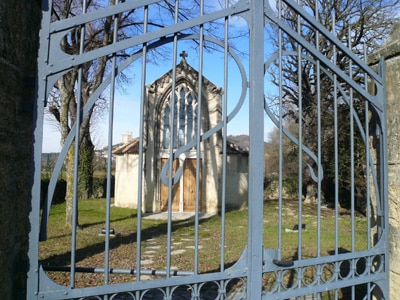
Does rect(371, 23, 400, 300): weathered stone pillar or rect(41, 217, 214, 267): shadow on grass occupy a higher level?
rect(371, 23, 400, 300): weathered stone pillar

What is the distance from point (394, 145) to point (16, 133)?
268 centimetres

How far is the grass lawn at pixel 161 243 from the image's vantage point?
7203mm

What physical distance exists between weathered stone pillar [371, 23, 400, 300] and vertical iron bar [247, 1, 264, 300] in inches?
46.9

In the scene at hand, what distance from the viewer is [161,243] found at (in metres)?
9.73

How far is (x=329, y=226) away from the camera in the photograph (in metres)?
12.8

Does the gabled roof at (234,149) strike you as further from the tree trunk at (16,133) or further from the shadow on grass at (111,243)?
the tree trunk at (16,133)

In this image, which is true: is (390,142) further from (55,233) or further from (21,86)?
(55,233)

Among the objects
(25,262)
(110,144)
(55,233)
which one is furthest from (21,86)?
(55,233)

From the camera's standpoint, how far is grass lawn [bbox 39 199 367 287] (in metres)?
7.20

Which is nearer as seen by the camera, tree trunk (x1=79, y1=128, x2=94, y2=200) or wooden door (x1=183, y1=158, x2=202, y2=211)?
wooden door (x1=183, y1=158, x2=202, y2=211)

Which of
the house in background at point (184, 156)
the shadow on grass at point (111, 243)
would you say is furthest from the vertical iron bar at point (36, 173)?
the house in background at point (184, 156)

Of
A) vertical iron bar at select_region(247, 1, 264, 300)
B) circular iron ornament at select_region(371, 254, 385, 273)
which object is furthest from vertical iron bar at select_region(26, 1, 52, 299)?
circular iron ornament at select_region(371, 254, 385, 273)

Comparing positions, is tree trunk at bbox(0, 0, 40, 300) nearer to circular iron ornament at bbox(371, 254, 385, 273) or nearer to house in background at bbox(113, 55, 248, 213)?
circular iron ornament at bbox(371, 254, 385, 273)

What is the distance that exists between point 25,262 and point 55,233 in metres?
9.27
